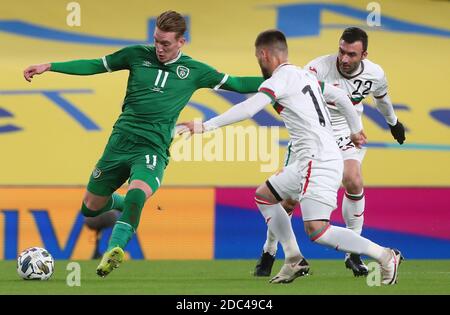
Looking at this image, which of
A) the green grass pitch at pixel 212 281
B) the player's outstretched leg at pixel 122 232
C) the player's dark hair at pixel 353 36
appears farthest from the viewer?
the player's dark hair at pixel 353 36

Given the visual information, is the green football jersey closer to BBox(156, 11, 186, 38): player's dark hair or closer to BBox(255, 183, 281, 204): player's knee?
BBox(156, 11, 186, 38): player's dark hair

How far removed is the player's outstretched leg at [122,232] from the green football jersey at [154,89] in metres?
0.57

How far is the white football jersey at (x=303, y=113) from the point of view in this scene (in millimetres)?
7605

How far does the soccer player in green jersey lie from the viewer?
859 centimetres

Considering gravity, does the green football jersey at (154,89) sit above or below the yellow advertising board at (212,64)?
below

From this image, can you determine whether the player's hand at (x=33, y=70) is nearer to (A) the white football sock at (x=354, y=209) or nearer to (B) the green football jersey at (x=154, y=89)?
(B) the green football jersey at (x=154, y=89)

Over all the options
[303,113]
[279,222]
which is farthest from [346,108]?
[279,222]

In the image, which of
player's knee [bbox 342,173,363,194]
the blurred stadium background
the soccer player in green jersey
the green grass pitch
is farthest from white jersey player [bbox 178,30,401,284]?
the blurred stadium background

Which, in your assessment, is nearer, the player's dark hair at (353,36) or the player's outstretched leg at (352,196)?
the player's dark hair at (353,36)

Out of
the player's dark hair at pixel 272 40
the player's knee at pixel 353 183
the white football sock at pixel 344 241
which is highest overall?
the player's dark hair at pixel 272 40

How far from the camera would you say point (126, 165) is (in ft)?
28.8

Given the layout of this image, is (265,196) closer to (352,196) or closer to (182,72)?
(182,72)

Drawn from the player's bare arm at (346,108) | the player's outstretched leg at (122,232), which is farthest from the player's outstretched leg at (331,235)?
the player's outstretched leg at (122,232)

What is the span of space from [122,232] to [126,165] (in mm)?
832
